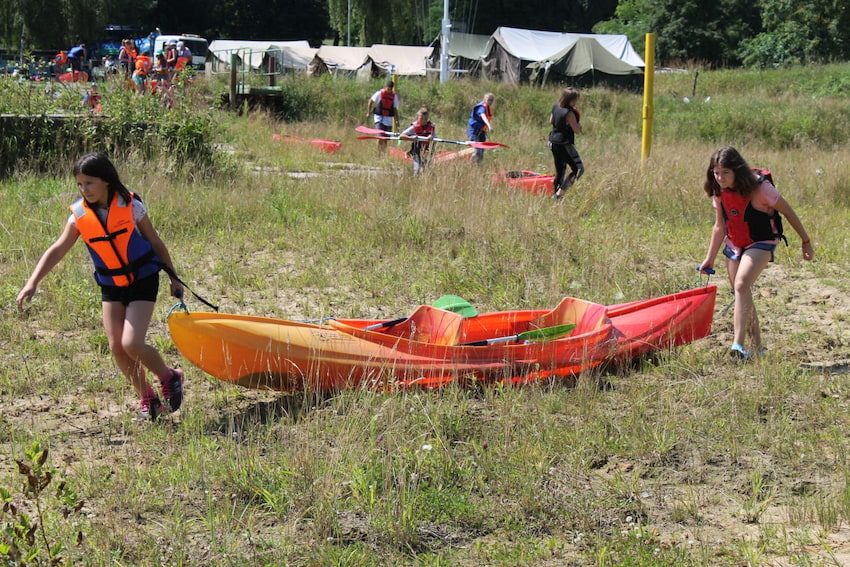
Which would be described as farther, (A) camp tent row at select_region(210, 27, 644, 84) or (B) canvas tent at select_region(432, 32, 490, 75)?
(B) canvas tent at select_region(432, 32, 490, 75)

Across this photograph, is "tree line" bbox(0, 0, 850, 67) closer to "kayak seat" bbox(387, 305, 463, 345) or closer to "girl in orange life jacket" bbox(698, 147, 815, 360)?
"girl in orange life jacket" bbox(698, 147, 815, 360)

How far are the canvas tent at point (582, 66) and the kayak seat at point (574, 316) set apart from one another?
2852 centimetres

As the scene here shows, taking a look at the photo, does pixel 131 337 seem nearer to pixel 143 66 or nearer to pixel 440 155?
pixel 440 155

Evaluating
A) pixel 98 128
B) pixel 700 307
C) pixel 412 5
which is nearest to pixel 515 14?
pixel 412 5

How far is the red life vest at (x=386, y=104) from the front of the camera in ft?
57.4

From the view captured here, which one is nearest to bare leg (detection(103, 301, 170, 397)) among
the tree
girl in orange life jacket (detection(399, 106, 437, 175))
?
girl in orange life jacket (detection(399, 106, 437, 175))

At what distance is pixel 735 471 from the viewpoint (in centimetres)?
431

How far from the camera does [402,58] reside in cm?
4062

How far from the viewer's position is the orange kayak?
504cm

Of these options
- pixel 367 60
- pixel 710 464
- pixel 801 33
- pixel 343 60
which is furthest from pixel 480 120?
pixel 801 33

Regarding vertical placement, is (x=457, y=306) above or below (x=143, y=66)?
below

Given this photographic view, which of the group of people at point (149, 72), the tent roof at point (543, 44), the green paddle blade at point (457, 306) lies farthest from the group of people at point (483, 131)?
the tent roof at point (543, 44)

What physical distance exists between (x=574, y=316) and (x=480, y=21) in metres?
61.8

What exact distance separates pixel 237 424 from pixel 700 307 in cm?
318
